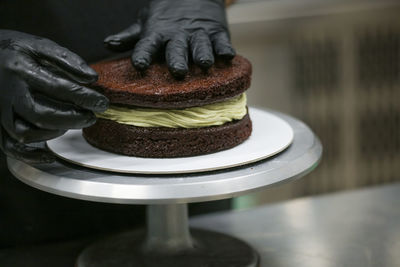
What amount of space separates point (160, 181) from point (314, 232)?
55 cm

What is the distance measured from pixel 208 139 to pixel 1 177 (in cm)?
49

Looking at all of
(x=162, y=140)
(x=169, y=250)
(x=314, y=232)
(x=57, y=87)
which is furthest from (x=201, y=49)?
(x=314, y=232)

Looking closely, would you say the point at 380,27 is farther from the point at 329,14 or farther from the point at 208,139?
the point at 208,139

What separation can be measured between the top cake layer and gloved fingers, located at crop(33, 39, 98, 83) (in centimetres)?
10

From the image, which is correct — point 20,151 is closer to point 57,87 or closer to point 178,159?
point 57,87

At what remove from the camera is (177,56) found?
3.60 ft

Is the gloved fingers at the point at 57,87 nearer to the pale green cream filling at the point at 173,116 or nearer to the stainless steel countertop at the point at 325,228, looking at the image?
the pale green cream filling at the point at 173,116

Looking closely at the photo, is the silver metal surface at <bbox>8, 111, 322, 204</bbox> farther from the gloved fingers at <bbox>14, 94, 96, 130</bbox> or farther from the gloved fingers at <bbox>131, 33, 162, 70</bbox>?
the gloved fingers at <bbox>131, 33, 162, 70</bbox>

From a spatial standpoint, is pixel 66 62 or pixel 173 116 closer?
pixel 66 62

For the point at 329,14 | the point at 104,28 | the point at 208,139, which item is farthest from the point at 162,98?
the point at 329,14

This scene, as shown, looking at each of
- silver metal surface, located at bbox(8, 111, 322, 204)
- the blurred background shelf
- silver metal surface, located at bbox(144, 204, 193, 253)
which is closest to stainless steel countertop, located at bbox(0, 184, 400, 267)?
A: silver metal surface, located at bbox(144, 204, 193, 253)

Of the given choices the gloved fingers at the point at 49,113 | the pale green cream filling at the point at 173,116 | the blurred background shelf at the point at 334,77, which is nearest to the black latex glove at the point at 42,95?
the gloved fingers at the point at 49,113

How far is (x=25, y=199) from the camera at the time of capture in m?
1.36

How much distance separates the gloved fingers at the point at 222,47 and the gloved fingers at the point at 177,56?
6cm
